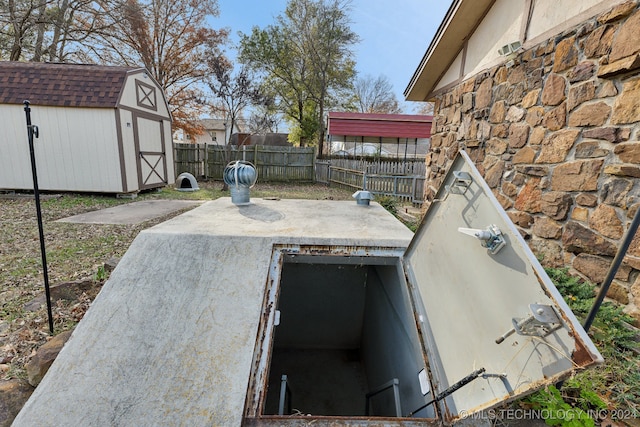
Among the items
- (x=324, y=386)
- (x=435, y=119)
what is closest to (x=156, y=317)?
(x=324, y=386)

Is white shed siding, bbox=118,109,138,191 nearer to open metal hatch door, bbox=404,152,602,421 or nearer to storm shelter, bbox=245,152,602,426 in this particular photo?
storm shelter, bbox=245,152,602,426

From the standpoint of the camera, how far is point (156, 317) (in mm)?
1603

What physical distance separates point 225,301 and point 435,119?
5068mm

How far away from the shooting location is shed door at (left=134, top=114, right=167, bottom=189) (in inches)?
348

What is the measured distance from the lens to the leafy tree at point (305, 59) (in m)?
16.8

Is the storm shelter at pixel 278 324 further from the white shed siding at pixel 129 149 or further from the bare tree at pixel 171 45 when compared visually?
the bare tree at pixel 171 45

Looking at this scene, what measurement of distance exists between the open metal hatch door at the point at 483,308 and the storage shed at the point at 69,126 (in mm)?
8963

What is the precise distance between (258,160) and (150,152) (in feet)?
14.9

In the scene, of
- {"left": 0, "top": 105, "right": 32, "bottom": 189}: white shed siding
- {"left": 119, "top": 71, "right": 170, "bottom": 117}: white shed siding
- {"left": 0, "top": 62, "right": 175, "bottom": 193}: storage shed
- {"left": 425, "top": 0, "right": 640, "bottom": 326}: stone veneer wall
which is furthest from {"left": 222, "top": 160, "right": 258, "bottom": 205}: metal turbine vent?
{"left": 0, "top": 105, "right": 32, "bottom": 189}: white shed siding

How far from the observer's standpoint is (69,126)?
7703mm

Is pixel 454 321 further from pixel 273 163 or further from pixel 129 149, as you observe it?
pixel 273 163

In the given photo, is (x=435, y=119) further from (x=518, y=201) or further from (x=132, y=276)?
(x=132, y=276)

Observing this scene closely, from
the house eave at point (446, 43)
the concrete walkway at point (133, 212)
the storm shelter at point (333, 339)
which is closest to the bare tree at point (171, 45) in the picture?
the concrete walkway at point (133, 212)

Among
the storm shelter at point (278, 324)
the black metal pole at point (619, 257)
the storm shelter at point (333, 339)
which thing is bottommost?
the storm shelter at point (333, 339)
